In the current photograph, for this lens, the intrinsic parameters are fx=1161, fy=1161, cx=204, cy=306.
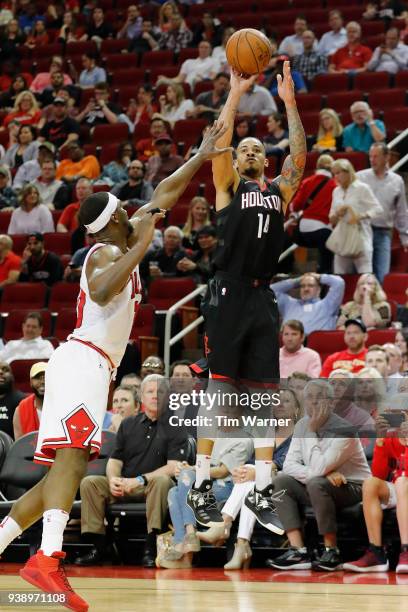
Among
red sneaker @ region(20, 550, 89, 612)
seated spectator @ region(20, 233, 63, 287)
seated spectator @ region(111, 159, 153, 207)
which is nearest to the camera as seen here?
red sneaker @ region(20, 550, 89, 612)

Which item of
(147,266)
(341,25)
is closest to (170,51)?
(341,25)

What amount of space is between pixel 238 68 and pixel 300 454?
3.58 meters

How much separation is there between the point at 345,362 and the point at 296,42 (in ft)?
24.5

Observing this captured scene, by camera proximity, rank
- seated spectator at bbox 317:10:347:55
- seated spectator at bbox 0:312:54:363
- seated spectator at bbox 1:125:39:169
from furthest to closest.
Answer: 1. seated spectator at bbox 1:125:39:169
2. seated spectator at bbox 317:10:347:55
3. seated spectator at bbox 0:312:54:363

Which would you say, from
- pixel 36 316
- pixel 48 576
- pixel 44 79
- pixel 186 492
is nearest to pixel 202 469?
pixel 48 576

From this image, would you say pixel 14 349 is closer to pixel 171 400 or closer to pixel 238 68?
pixel 171 400

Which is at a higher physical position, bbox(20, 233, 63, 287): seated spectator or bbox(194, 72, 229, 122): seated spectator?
bbox(194, 72, 229, 122): seated spectator

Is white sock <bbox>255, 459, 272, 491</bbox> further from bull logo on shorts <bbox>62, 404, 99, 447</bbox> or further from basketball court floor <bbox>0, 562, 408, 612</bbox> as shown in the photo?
bull logo on shorts <bbox>62, 404, 99, 447</bbox>

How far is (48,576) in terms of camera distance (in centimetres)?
602

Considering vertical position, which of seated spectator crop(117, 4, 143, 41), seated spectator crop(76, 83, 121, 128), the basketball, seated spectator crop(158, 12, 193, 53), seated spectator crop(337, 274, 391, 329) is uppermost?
seated spectator crop(117, 4, 143, 41)

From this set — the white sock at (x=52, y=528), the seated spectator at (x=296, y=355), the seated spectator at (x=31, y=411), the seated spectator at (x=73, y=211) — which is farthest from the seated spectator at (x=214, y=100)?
the white sock at (x=52, y=528)

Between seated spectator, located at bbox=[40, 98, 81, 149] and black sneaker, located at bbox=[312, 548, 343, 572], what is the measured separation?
9518mm

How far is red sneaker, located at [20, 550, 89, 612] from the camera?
236 inches

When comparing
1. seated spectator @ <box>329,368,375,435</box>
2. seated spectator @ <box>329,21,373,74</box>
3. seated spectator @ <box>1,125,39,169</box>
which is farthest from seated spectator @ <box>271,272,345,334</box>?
seated spectator @ <box>1,125,39,169</box>
